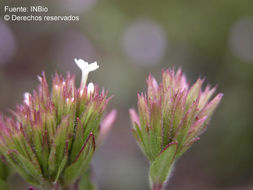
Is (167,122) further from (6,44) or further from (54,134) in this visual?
(6,44)

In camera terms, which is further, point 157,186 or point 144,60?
point 144,60

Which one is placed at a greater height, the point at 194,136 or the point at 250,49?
the point at 250,49

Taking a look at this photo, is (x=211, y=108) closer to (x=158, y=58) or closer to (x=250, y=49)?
(x=250, y=49)

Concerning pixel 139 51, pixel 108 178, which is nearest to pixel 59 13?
pixel 139 51

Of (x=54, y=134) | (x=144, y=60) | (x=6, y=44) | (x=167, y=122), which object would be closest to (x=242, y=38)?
(x=144, y=60)

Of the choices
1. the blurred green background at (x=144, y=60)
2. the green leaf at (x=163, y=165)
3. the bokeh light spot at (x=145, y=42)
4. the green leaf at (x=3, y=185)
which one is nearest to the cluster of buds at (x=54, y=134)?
the green leaf at (x=3, y=185)

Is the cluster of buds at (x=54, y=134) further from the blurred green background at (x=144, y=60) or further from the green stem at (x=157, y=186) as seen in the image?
the blurred green background at (x=144, y=60)

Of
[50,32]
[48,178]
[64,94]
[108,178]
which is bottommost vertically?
[48,178]

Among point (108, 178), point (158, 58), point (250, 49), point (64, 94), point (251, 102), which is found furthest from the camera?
point (158, 58)
